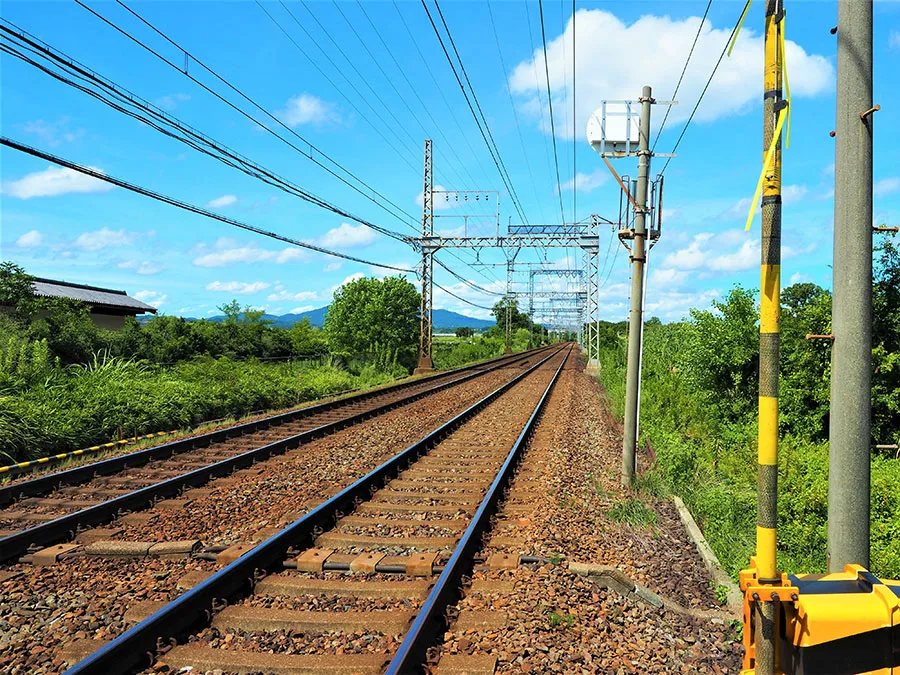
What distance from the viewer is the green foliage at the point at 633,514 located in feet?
23.7

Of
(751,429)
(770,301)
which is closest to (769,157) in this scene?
(770,301)

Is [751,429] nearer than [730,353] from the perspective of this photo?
Yes

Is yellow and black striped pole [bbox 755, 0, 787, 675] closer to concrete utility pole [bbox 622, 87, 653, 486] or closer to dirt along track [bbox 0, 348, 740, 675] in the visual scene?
dirt along track [bbox 0, 348, 740, 675]

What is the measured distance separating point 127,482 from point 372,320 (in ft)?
89.9

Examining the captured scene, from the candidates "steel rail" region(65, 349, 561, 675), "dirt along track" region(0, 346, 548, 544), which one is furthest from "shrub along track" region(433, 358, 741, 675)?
"dirt along track" region(0, 346, 548, 544)

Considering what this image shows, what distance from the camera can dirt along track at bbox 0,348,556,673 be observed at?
176 inches

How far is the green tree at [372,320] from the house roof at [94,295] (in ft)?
34.3

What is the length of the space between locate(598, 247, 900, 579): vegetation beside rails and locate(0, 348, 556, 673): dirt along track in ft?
15.6

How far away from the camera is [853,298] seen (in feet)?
12.6

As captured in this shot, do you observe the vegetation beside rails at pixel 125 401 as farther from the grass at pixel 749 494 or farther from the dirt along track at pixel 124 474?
the grass at pixel 749 494

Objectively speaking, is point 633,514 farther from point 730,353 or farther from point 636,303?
point 730,353

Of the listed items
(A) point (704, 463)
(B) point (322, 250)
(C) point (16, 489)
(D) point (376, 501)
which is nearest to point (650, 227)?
(A) point (704, 463)

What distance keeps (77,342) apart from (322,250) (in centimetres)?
821

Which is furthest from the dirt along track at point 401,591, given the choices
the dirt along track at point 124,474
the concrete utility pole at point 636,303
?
the dirt along track at point 124,474
